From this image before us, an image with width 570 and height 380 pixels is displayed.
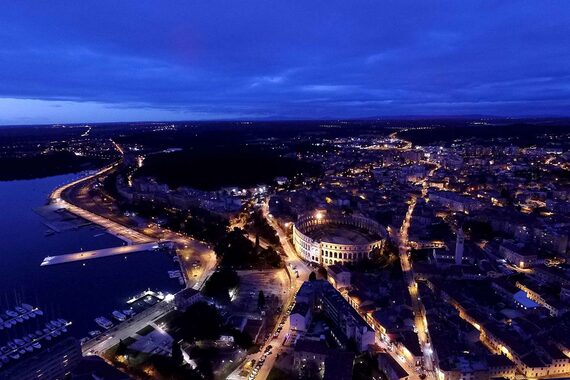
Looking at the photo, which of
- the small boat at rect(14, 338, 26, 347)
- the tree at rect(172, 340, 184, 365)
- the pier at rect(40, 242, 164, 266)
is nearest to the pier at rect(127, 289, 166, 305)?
the small boat at rect(14, 338, 26, 347)

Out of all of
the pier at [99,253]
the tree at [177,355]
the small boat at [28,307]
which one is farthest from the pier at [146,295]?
the pier at [99,253]

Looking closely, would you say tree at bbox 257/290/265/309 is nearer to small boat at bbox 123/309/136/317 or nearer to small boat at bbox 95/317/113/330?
small boat at bbox 123/309/136/317

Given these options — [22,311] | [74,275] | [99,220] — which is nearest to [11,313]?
[22,311]

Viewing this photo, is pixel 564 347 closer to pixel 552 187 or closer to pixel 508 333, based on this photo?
pixel 508 333

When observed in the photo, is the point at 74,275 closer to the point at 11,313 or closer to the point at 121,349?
the point at 11,313

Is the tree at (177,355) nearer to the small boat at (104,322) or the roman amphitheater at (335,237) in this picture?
the small boat at (104,322)
